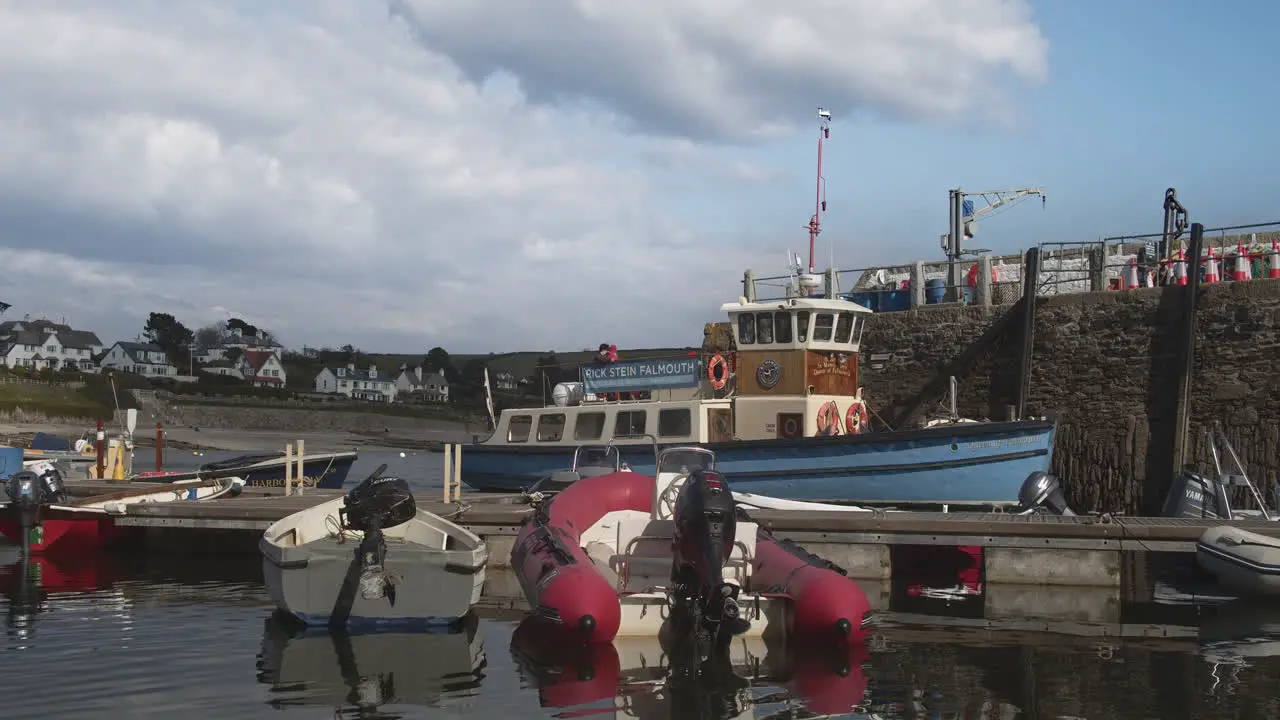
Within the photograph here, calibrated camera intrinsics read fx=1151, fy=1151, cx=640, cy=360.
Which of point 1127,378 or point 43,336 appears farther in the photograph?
point 43,336

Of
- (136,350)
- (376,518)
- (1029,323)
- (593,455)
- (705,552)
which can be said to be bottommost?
(705,552)

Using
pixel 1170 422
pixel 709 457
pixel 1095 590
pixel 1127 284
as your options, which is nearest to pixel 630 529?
pixel 709 457

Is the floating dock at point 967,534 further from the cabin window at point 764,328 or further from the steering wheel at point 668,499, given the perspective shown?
the cabin window at point 764,328

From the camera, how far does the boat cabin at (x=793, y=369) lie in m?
19.3

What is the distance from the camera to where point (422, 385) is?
129 metres

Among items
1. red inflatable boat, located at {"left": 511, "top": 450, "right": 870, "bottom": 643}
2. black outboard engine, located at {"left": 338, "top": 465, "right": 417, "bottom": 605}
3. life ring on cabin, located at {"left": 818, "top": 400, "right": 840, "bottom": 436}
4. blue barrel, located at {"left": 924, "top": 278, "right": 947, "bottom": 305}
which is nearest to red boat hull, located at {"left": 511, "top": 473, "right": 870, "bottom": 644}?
red inflatable boat, located at {"left": 511, "top": 450, "right": 870, "bottom": 643}

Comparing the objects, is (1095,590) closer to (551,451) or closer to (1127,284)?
(551,451)

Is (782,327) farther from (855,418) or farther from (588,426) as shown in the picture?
(588,426)

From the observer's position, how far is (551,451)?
68.7ft

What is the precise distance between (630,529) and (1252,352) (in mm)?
14739

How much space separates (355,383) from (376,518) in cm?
11543

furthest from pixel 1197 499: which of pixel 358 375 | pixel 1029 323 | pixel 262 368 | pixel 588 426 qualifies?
pixel 262 368

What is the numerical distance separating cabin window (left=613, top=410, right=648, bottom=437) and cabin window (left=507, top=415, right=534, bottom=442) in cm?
231

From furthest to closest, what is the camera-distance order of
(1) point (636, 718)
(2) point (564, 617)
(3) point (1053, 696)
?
(2) point (564, 617) → (3) point (1053, 696) → (1) point (636, 718)
